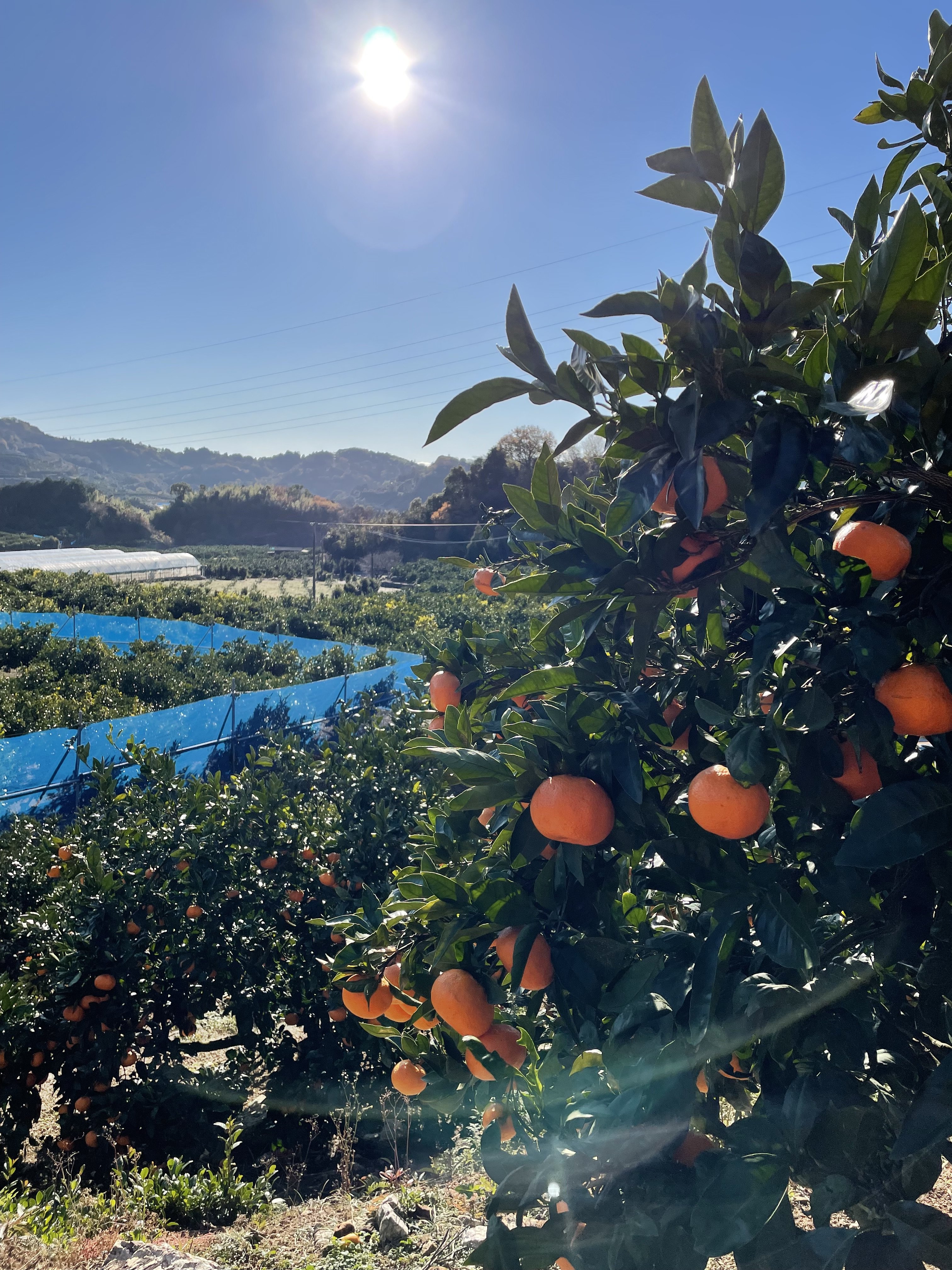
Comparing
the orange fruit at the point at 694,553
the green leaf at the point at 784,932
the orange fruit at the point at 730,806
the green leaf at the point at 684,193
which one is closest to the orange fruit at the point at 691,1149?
the green leaf at the point at 784,932

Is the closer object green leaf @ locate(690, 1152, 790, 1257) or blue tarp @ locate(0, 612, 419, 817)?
green leaf @ locate(690, 1152, 790, 1257)

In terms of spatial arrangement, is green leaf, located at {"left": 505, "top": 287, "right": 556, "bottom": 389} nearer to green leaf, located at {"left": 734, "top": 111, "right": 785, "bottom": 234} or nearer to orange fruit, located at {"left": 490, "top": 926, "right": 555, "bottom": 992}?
green leaf, located at {"left": 734, "top": 111, "right": 785, "bottom": 234}

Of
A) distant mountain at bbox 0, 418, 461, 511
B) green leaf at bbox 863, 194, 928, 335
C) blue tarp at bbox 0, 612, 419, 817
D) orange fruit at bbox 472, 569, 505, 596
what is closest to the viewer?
green leaf at bbox 863, 194, 928, 335

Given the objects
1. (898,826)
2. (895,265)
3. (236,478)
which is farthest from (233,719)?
(236,478)

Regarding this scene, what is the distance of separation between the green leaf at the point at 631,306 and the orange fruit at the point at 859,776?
0.66 m

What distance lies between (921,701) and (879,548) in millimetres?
197

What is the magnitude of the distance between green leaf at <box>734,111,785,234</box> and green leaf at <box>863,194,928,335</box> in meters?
0.16

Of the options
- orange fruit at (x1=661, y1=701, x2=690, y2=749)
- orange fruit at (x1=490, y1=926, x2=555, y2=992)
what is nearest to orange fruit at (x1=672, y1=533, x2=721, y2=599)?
orange fruit at (x1=661, y1=701, x2=690, y2=749)

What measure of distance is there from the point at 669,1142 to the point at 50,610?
21.2m

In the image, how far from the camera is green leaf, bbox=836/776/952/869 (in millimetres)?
921

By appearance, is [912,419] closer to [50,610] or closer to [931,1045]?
[931,1045]

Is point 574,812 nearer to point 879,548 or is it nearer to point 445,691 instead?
point 879,548

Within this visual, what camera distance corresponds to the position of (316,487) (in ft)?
628

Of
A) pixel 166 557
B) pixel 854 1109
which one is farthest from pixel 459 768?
pixel 166 557
